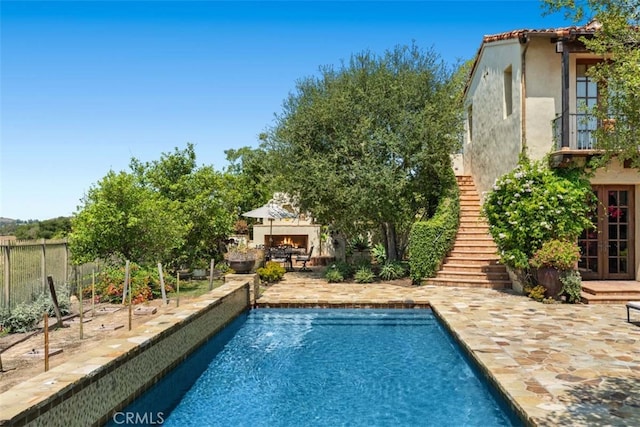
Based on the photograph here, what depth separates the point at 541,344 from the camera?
8109 millimetres

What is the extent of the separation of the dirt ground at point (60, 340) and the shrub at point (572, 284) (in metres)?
9.66

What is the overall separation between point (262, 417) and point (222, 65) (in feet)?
50.1

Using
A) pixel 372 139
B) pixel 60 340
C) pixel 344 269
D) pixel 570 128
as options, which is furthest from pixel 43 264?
pixel 570 128

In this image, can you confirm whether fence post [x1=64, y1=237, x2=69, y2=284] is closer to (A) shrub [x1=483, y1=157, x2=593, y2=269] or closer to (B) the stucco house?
(A) shrub [x1=483, y1=157, x2=593, y2=269]

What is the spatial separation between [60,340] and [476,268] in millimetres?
12019

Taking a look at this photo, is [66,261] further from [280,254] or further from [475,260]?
[475,260]

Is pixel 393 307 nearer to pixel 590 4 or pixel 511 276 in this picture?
pixel 511 276

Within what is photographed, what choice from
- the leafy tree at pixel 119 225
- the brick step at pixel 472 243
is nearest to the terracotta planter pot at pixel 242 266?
the leafy tree at pixel 119 225

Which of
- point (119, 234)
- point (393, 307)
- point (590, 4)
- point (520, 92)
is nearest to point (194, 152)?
point (119, 234)

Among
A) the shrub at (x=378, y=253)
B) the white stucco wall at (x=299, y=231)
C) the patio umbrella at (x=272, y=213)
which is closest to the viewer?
the patio umbrella at (x=272, y=213)

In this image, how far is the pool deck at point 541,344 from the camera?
17.5 ft

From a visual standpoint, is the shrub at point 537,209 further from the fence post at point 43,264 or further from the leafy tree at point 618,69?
the fence post at point 43,264

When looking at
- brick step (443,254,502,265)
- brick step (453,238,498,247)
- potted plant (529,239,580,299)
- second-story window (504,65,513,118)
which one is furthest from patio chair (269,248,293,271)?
potted plant (529,239,580,299)

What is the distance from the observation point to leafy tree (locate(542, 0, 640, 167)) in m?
4.62
